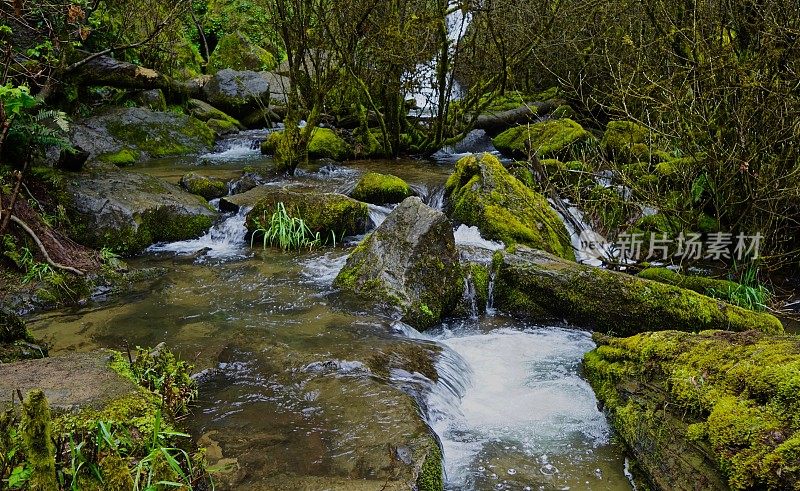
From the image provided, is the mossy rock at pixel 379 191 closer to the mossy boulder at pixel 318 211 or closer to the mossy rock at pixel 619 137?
the mossy boulder at pixel 318 211

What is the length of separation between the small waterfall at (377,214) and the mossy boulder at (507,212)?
1.18m

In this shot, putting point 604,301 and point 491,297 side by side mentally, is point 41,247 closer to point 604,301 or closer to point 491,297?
point 491,297

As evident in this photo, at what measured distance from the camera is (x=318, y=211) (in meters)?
8.45

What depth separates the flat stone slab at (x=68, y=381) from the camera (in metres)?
3.06

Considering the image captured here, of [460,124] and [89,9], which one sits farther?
[460,124]

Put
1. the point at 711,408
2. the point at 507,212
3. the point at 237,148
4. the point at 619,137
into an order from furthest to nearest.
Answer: the point at 237,148 < the point at 619,137 < the point at 507,212 < the point at 711,408

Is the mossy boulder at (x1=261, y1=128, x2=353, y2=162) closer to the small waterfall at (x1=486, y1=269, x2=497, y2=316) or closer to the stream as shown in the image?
the stream

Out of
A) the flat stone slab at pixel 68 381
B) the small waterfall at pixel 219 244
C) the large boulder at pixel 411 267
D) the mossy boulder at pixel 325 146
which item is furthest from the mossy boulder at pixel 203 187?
the flat stone slab at pixel 68 381

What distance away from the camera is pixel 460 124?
1494cm

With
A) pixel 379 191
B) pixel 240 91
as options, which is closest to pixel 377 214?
pixel 379 191

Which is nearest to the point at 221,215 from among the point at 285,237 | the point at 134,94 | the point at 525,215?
the point at 285,237

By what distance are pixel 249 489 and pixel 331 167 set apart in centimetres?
1019

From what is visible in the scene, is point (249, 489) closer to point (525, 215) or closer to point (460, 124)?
point (525, 215)

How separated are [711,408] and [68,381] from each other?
362 centimetres
